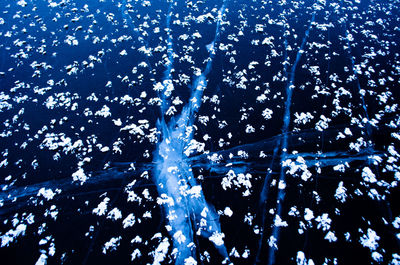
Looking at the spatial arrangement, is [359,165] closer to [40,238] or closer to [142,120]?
[142,120]

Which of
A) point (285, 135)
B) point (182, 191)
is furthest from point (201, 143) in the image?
point (285, 135)

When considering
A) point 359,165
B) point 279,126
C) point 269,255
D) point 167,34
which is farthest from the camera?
point 167,34

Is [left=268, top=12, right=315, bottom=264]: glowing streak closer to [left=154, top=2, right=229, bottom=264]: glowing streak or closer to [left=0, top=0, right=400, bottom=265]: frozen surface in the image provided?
[left=0, top=0, right=400, bottom=265]: frozen surface

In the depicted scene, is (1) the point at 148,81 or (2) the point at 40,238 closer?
(2) the point at 40,238

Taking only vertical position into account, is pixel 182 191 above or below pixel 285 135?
below

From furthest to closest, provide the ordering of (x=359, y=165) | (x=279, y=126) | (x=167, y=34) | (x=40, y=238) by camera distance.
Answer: (x=167, y=34) → (x=279, y=126) → (x=359, y=165) → (x=40, y=238)

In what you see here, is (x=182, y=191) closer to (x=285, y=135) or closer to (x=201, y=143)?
(x=201, y=143)

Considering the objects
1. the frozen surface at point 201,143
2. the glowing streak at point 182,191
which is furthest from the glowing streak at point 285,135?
the glowing streak at point 182,191

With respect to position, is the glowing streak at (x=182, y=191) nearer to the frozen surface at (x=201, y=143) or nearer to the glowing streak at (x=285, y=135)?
the frozen surface at (x=201, y=143)

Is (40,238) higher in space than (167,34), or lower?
lower

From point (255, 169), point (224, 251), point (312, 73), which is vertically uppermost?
point (312, 73)

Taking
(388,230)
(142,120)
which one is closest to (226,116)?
(142,120)
